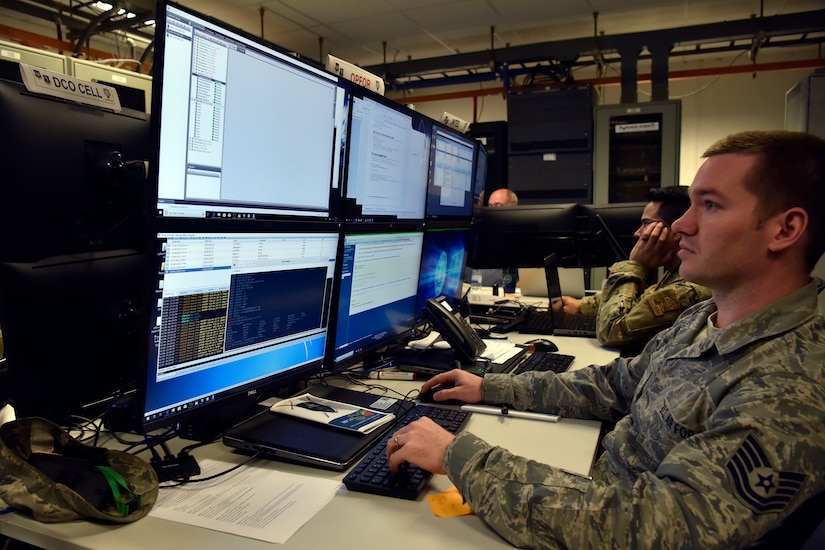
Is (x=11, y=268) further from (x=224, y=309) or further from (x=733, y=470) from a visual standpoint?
(x=733, y=470)

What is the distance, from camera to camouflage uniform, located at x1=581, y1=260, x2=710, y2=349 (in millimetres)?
1704

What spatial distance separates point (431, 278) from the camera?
186cm

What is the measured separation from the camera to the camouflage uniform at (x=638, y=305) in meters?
1.70

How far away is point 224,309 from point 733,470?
81 centimetres

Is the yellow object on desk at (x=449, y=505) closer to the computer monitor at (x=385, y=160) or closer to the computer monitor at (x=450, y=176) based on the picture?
the computer monitor at (x=385, y=160)

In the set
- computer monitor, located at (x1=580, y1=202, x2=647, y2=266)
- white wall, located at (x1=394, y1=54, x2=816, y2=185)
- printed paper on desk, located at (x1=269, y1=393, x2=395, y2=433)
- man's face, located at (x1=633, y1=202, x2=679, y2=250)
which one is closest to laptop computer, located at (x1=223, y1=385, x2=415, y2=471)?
printed paper on desk, located at (x1=269, y1=393, x2=395, y2=433)

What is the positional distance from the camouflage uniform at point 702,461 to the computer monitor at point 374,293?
0.53m

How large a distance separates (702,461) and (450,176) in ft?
4.61

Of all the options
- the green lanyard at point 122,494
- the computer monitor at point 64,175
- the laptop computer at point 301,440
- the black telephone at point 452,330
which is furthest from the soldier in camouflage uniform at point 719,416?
the computer monitor at point 64,175

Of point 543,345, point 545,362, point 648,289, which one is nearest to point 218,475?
point 545,362

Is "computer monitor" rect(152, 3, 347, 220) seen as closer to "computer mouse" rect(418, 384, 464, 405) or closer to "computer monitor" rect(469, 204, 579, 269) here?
"computer mouse" rect(418, 384, 464, 405)

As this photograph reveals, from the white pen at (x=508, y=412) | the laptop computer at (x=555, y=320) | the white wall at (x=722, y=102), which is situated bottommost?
the white pen at (x=508, y=412)

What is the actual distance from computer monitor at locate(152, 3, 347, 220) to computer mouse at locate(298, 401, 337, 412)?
1.33ft

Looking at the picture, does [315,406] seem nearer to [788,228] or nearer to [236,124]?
[236,124]
